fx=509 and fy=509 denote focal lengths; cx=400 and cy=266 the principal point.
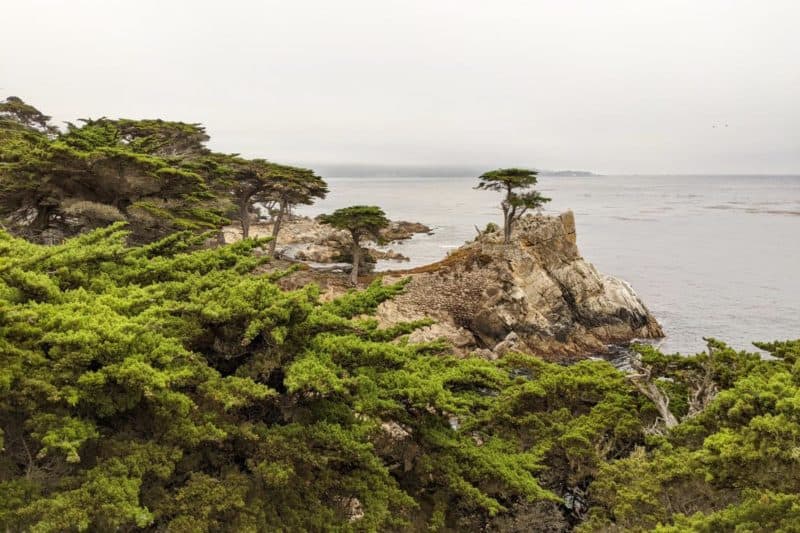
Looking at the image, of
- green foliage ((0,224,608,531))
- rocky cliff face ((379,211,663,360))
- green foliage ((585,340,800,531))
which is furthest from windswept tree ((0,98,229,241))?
green foliage ((585,340,800,531))

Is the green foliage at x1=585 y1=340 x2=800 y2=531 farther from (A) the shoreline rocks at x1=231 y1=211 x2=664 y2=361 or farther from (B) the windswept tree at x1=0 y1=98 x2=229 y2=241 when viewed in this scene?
(B) the windswept tree at x1=0 y1=98 x2=229 y2=241

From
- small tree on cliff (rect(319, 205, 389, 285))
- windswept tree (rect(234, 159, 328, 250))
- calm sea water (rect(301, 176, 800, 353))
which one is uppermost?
windswept tree (rect(234, 159, 328, 250))

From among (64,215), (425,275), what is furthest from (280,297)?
(425,275)

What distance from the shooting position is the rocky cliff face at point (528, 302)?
25062 millimetres

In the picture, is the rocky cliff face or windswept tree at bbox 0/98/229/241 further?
the rocky cliff face

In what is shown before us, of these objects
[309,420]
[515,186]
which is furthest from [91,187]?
[515,186]

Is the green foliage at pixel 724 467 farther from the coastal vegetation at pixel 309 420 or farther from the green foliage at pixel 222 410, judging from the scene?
the green foliage at pixel 222 410

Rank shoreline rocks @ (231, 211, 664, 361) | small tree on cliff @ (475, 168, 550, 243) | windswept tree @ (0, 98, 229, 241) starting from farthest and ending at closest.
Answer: small tree on cliff @ (475, 168, 550, 243) → shoreline rocks @ (231, 211, 664, 361) → windswept tree @ (0, 98, 229, 241)

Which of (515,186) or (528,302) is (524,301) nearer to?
(528,302)

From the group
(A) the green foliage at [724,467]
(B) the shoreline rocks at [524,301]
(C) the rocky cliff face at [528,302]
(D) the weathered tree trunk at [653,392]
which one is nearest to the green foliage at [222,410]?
(D) the weathered tree trunk at [653,392]

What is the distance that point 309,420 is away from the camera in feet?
26.2

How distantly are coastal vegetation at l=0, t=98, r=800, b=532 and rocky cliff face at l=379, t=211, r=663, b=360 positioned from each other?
12886 mm

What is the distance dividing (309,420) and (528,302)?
65.0 ft

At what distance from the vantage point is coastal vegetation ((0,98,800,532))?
6.00m
